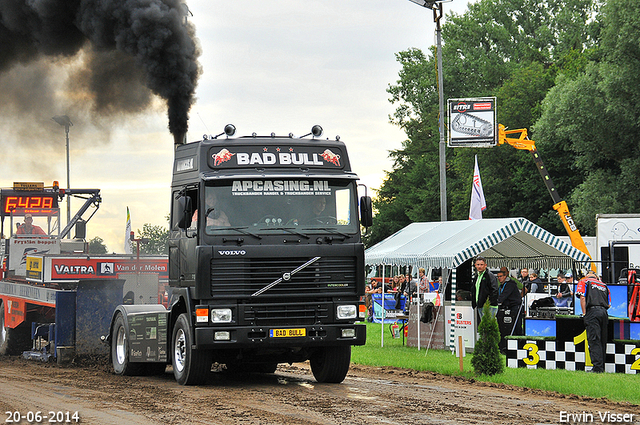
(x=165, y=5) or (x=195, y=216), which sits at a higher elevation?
(x=165, y=5)

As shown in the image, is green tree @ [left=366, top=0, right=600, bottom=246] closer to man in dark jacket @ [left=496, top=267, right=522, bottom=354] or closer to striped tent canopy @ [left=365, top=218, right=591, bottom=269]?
striped tent canopy @ [left=365, top=218, right=591, bottom=269]

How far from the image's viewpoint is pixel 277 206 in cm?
1185

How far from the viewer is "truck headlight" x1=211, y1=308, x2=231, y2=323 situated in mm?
11438

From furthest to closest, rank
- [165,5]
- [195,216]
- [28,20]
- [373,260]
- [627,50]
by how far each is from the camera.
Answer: [627,50], [373,260], [28,20], [165,5], [195,216]

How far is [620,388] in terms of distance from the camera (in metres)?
11.8

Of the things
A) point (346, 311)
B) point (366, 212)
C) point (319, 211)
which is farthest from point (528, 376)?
point (319, 211)

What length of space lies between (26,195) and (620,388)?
14.4m

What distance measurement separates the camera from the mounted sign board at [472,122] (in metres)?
26.5

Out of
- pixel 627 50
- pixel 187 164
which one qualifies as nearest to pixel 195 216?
pixel 187 164

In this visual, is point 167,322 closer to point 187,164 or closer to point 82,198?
point 187,164

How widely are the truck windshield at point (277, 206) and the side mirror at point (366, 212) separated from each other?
0.33ft

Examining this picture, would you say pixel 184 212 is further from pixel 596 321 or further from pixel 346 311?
pixel 596 321

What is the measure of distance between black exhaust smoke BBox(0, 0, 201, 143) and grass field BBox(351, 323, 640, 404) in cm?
596

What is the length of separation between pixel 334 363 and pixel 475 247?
5.80 meters
